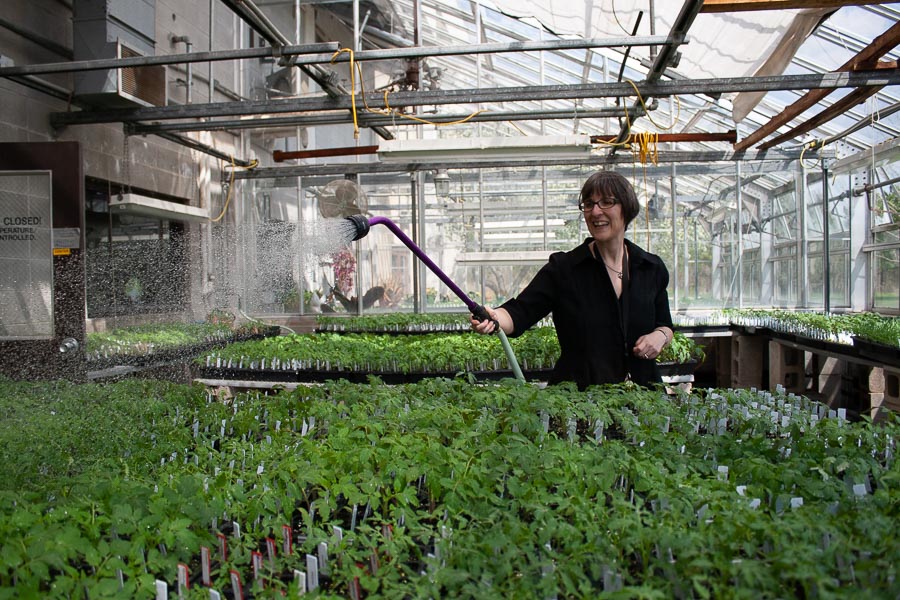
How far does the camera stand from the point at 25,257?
443 cm

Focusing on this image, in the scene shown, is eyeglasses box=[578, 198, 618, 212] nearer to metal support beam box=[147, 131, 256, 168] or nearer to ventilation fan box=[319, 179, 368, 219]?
ventilation fan box=[319, 179, 368, 219]

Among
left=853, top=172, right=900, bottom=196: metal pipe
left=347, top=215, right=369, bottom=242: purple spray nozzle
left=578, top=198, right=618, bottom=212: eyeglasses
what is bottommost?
left=347, top=215, right=369, bottom=242: purple spray nozzle

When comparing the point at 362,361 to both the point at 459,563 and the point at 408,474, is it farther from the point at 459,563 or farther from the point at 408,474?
the point at 459,563

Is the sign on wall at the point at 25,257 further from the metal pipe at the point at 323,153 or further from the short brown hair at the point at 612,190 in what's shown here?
the short brown hair at the point at 612,190

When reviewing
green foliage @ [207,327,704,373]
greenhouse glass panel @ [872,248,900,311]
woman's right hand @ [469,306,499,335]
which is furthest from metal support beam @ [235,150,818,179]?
woman's right hand @ [469,306,499,335]

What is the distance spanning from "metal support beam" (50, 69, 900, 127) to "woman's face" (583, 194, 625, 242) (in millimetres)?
2474

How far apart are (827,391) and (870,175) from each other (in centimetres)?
313


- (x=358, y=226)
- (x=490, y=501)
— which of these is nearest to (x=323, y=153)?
(x=358, y=226)

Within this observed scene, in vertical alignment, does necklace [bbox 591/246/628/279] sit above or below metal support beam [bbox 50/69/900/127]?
below

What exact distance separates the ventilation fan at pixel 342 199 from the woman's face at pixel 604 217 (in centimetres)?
448

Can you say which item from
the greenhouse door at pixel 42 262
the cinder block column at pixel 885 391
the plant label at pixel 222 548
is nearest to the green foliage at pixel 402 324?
the greenhouse door at pixel 42 262

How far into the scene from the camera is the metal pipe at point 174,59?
4055 mm

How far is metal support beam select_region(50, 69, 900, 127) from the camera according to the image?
4.43 metres

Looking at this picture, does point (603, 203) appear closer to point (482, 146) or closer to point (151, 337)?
point (482, 146)
